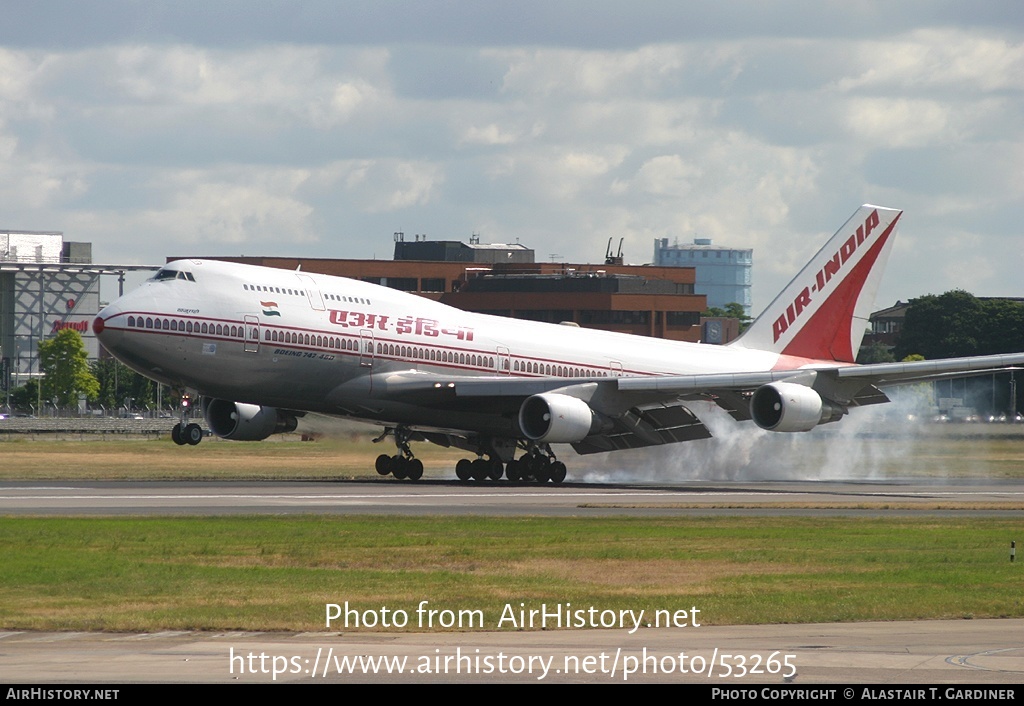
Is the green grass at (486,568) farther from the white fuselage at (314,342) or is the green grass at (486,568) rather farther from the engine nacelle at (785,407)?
the engine nacelle at (785,407)

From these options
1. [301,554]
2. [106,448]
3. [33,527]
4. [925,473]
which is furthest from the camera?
[106,448]

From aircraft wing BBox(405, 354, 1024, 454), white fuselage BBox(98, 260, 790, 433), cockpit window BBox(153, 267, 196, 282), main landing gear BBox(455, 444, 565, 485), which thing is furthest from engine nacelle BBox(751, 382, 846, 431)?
cockpit window BBox(153, 267, 196, 282)

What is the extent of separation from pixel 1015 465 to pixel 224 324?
34.9 m

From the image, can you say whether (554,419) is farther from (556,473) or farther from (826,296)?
(826,296)

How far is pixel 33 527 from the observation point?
29.1 metres

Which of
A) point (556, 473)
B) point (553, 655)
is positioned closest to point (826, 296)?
point (556, 473)

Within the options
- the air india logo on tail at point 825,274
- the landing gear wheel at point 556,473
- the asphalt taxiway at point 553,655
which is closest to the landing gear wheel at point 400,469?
the landing gear wheel at point 556,473

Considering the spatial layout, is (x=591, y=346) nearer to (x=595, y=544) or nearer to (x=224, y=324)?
(x=224, y=324)

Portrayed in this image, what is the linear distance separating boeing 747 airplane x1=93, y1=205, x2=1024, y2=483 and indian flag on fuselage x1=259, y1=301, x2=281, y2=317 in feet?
0.14

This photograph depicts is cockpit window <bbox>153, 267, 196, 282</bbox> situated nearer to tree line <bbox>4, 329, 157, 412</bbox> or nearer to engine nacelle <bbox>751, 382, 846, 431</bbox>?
engine nacelle <bbox>751, 382, 846, 431</bbox>

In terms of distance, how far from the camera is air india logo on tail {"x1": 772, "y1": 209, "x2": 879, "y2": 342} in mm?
57219

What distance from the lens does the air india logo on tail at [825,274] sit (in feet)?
188

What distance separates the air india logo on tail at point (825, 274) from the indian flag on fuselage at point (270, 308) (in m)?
21.6
